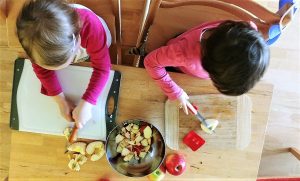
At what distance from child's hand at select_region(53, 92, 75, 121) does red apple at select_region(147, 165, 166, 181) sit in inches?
10.3

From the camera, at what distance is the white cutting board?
3.03 ft

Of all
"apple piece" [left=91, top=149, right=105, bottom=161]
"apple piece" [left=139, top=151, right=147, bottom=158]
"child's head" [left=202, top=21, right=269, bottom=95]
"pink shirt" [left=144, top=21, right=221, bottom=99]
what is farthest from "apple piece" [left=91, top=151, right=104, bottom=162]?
"child's head" [left=202, top=21, right=269, bottom=95]

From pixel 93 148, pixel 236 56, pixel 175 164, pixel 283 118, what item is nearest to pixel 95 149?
pixel 93 148

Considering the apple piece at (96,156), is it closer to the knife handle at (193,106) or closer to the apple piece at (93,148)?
the apple piece at (93,148)

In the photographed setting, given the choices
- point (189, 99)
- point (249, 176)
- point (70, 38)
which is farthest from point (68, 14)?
point (249, 176)

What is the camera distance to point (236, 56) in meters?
0.67

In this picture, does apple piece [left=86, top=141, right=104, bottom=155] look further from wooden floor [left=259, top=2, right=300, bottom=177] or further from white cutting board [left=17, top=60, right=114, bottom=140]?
wooden floor [left=259, top=2, right=300, bottom=177]

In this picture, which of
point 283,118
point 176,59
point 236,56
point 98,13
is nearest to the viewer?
point 236,56

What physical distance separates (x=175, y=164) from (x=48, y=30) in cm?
46

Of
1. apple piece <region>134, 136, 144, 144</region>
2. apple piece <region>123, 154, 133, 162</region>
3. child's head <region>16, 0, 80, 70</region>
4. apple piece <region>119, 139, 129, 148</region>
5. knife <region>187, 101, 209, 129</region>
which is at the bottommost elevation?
apple piece <region>123, 154, 133, 162</region>

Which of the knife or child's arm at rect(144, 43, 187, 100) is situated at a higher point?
child's arm at rect(144, 43, 187, 100)

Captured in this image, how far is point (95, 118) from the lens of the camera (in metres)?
0.93

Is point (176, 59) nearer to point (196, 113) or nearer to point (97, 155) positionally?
point (196, 113)

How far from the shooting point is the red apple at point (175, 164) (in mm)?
896
